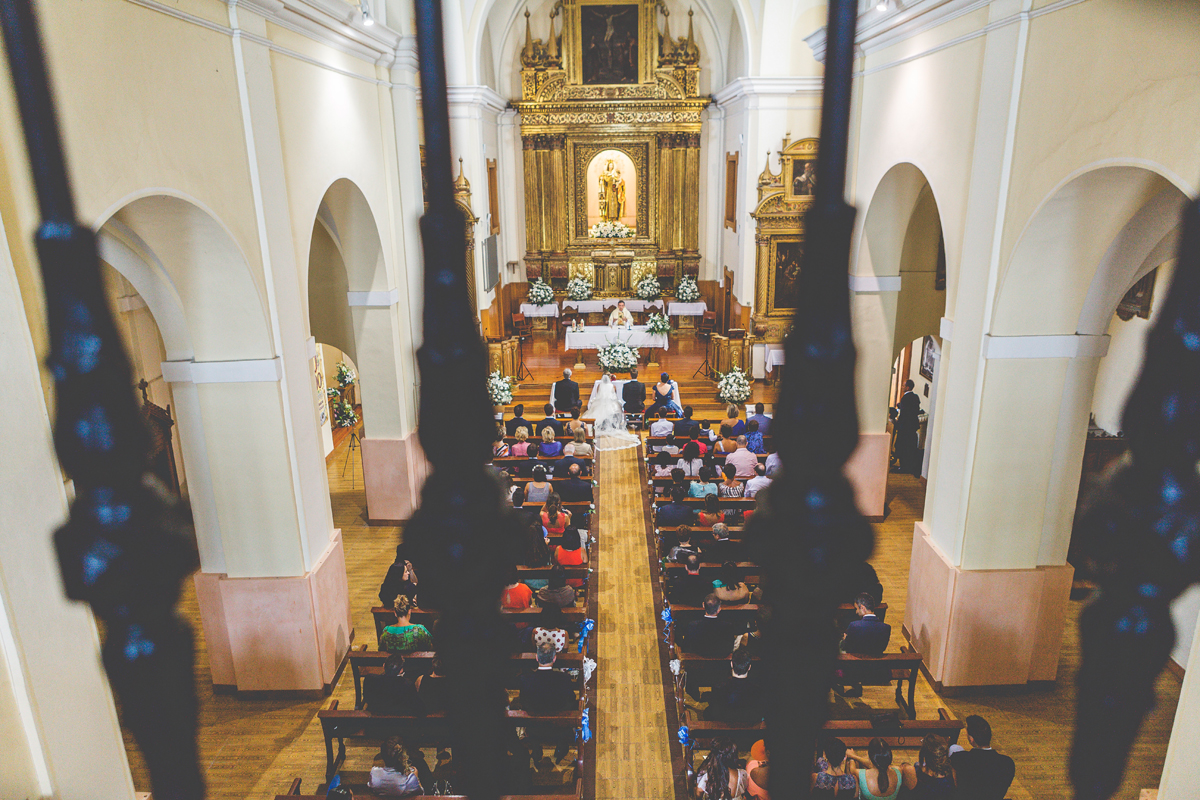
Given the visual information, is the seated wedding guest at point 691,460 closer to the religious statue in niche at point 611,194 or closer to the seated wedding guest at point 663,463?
the seated wedding guest at point 663,463

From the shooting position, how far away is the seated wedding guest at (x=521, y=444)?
38.2 ft

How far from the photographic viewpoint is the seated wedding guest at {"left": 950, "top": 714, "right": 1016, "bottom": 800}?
5172 millimetres

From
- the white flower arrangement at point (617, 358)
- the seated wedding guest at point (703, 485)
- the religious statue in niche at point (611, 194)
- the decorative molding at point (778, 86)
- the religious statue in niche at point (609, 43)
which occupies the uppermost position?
the religious statue in niche at point (609, 43)

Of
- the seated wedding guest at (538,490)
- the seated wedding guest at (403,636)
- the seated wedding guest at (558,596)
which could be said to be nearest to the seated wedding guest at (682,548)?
the seated wedding guest at (558,596)

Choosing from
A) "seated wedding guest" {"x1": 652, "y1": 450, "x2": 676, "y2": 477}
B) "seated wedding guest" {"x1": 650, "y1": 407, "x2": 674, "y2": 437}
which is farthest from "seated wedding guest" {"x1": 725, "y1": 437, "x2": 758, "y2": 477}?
"seated wedding guest" {"x1": 650, "y1": 407, "x2": 674, "y2": 437}

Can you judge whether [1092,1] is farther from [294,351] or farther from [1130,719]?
[294,351]

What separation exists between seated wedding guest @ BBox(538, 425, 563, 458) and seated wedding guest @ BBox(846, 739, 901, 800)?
660 cm

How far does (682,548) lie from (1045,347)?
13.2 feet

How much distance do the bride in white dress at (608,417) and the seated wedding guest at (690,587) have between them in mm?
6043

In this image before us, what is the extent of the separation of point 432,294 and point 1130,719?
43.3 inches

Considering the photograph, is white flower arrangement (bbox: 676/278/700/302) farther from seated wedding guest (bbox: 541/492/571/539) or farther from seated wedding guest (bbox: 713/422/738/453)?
seated wedding guest (bbox: 541/492/571/539)

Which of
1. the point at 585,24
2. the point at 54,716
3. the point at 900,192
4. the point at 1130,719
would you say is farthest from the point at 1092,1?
the point at 585,24

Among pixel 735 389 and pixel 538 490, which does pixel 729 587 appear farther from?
pixel 735 389

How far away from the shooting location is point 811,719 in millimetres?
748
